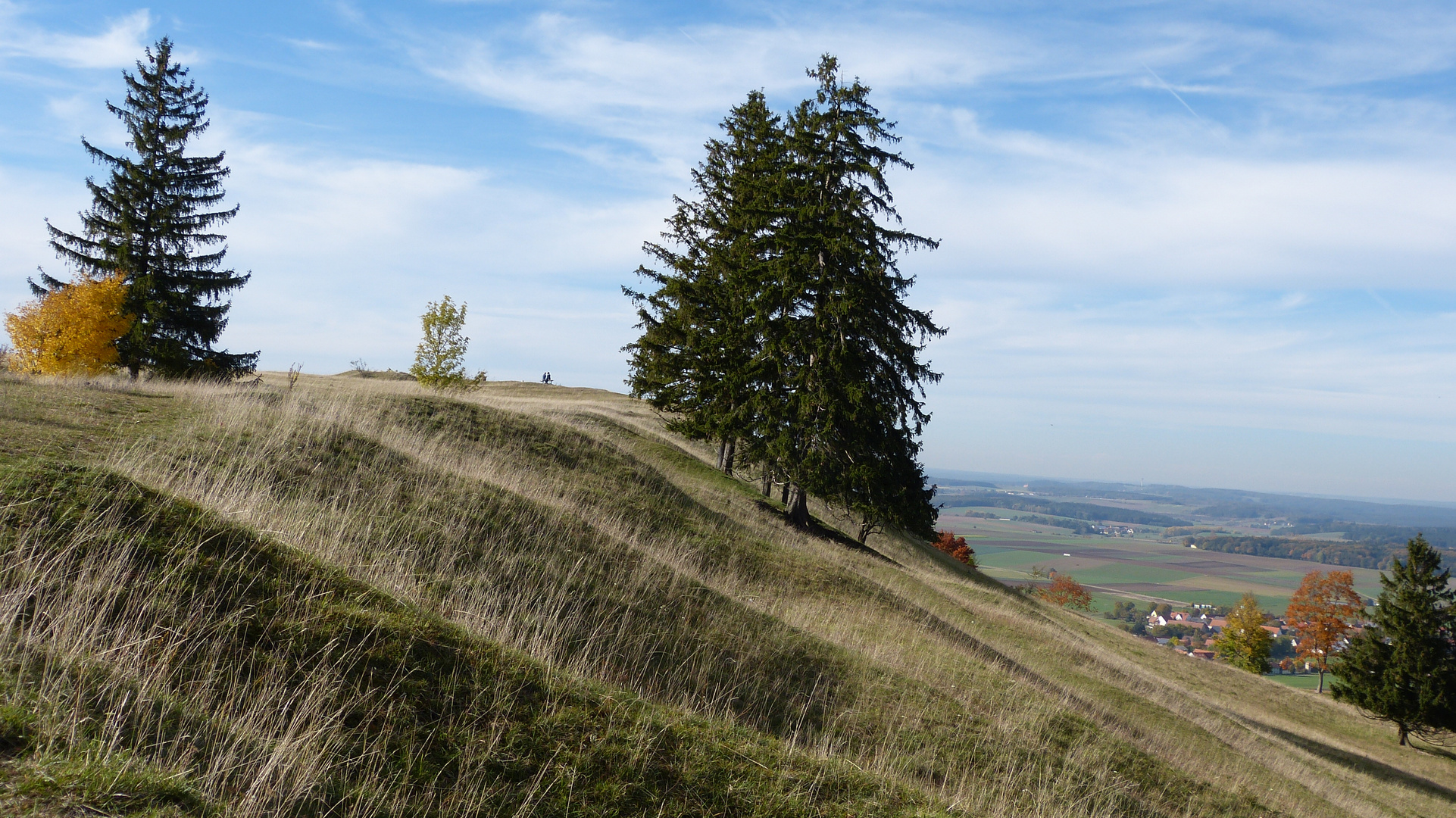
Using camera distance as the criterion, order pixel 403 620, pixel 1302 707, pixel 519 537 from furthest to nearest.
Result: pixel 1302 707 → pixel 519 537 → pixel 403 620

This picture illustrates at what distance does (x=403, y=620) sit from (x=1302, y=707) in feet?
134

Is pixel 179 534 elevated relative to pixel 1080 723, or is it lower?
elevated

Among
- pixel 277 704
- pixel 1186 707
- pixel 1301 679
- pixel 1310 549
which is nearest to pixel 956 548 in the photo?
pixel 1301 679

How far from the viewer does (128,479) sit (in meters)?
6.19

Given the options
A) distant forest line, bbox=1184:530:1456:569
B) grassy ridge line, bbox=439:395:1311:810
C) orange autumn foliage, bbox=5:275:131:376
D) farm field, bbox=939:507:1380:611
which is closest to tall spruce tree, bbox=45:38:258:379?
orange autumn foliage, bbox=5:275:131:376

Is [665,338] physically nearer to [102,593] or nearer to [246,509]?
[246,509]

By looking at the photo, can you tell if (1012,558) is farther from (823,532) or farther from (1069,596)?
(823,532)

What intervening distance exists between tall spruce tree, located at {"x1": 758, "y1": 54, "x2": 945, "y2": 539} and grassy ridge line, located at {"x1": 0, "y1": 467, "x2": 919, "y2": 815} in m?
15.9

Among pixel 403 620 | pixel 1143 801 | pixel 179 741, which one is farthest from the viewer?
pixel 1143 801

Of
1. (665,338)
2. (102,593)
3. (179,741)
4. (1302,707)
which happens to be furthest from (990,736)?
(1302,707)

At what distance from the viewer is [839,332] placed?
21.8 m

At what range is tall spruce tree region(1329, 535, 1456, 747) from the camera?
29781 mm

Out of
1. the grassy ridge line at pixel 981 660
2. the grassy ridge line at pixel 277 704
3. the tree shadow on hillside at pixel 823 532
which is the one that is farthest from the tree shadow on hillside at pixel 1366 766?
the grassy ridge line at pixel 277 704

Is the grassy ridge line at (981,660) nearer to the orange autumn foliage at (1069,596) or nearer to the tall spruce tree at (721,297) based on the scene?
the tall spruce tree at (721,297)
